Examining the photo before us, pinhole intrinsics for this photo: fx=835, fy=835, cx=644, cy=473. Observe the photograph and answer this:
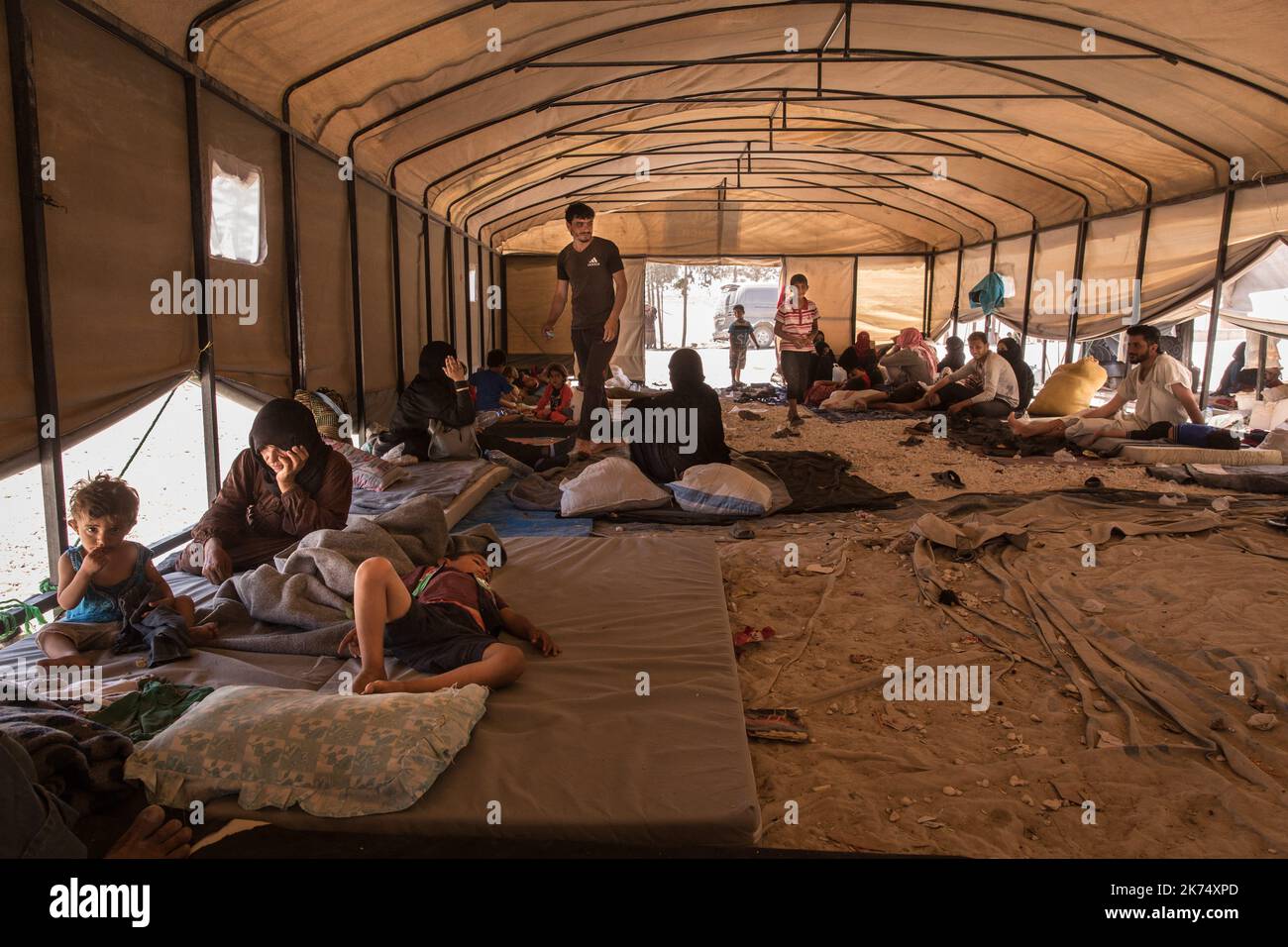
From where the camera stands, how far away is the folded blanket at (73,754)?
196cm

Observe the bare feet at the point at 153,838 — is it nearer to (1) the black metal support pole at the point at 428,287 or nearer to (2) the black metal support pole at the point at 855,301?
(1) the black metal support pole at the point at 428,287

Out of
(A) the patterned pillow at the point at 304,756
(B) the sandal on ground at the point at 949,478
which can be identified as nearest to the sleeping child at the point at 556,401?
(B) the sandal on ground at the point at 949,478

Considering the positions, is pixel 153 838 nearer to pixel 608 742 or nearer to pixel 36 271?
pixel 608 742

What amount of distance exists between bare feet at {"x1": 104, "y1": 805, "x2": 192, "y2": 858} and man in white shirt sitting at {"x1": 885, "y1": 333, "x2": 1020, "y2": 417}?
390 inches

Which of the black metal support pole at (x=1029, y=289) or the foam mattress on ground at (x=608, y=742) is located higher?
the black metal support pole at (x=1029, y=289)

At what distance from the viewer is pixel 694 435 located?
632 centimetres

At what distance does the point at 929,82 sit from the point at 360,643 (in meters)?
8.19

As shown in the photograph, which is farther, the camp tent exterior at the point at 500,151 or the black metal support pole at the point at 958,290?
the black metal support pole at the point at 958,290

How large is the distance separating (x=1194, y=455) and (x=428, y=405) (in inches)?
258

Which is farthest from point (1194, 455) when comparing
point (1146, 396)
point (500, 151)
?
point (500, 151)

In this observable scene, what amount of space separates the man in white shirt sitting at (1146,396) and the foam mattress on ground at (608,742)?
5.89 meters

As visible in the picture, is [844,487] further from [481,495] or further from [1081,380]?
[1081,380]

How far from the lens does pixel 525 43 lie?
664 cm
